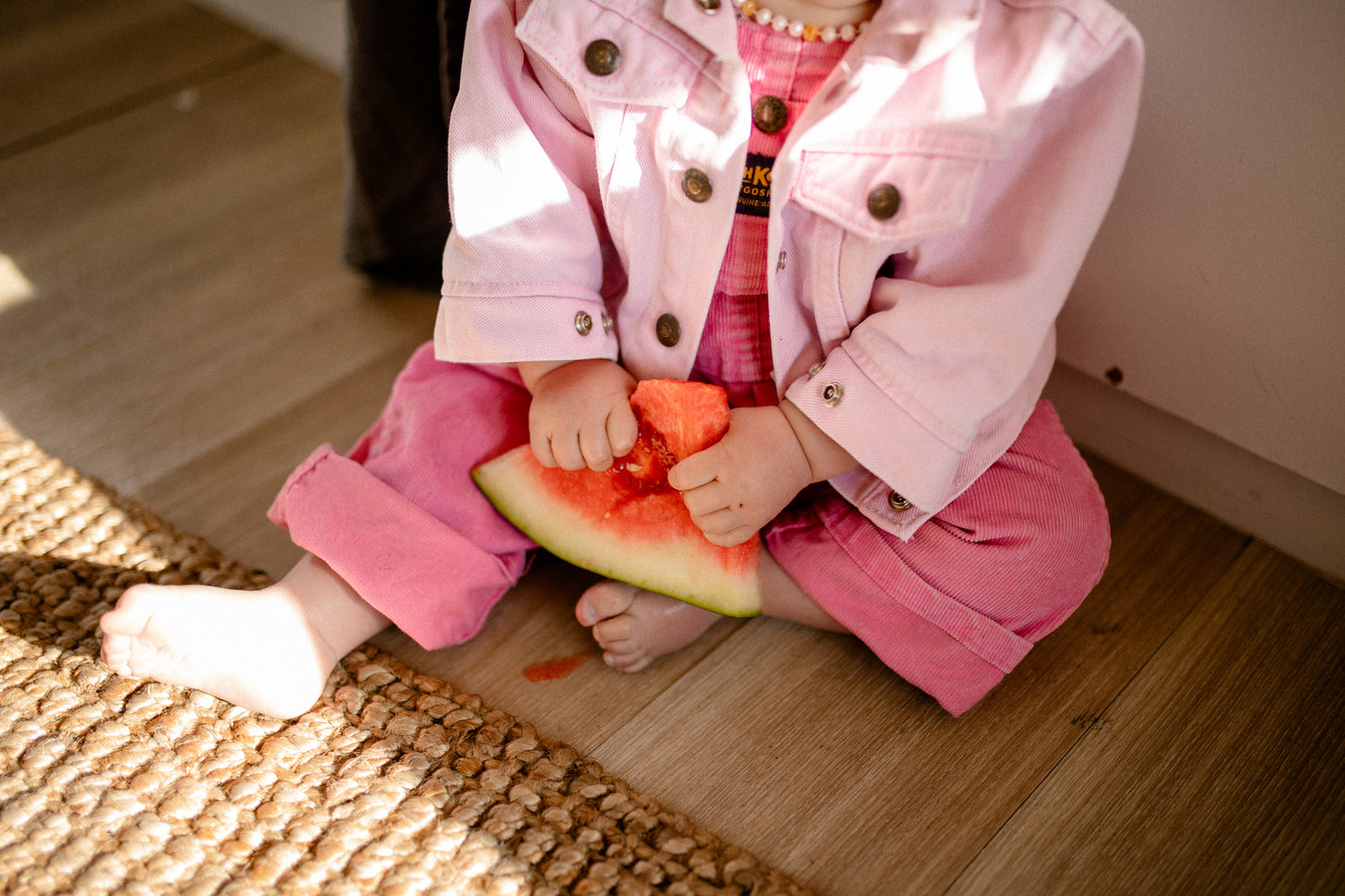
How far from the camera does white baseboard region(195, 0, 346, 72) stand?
1646mm

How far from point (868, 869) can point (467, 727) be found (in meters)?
0.32

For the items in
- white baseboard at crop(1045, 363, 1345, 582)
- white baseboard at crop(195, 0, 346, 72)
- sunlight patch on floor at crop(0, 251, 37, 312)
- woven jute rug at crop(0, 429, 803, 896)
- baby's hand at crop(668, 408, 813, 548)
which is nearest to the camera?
woven jute rug at crop(0, 429, 803, 896)

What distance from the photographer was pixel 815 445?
0.80 m

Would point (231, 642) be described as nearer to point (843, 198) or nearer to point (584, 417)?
point (584, 417)

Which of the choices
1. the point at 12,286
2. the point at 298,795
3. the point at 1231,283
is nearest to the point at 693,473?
the point at 298,795

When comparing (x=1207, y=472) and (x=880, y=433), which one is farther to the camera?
(x=1207, y=472)

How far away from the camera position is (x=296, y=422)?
110cm

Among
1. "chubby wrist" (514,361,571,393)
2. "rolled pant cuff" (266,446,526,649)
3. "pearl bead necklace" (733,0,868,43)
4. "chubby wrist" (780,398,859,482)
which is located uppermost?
"pearl bead necklace" (733,0,868,43)

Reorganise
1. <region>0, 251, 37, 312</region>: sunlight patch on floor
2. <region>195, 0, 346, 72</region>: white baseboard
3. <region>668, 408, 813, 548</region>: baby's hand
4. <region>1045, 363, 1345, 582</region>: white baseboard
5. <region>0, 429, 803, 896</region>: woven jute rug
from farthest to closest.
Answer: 1. <region>195, 0, 346, 72</region>: white baseboard
2. <region>0, 251, 37, 312</region>: sunlight patch on floor
3. <region>1045, 363, 1345, 582</region>: white baseboard
4. <region>668, 408, 813, 548</region>: baby's hand
5. <region>0, 429, 803, 896</region>: woven jute rug

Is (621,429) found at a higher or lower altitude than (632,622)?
higher

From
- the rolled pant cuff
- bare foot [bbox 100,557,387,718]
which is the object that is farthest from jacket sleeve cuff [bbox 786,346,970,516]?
bare foot [bbox 100,557,387,718]

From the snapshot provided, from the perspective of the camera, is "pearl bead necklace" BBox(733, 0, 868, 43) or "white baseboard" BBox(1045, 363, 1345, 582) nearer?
"pearl bead necklace" BBox(733, 0, 868, 43)

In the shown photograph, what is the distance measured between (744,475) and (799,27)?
0.33 metres

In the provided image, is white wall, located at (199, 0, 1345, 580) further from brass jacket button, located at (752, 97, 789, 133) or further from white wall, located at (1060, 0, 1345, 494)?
brass jacket button, located at (752, 97, 789, 133)
